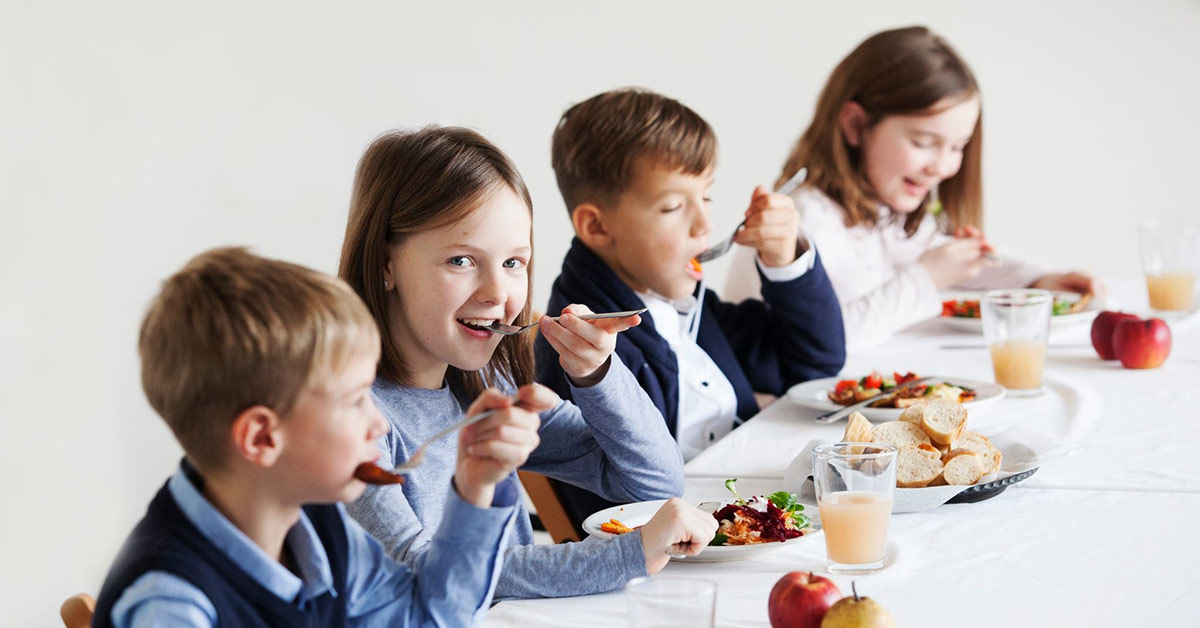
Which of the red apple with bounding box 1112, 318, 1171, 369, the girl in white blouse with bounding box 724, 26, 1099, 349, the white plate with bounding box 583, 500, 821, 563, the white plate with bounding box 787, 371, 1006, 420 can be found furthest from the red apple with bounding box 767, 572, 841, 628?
the girl in white blouse with bounding box 724, 26, 1099, 349

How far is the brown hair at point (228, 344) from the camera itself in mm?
748

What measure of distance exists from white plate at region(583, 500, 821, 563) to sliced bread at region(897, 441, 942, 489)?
4.2 inches

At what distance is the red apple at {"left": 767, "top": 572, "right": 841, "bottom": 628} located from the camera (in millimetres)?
867

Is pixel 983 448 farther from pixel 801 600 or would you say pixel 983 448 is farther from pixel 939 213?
pixel 939 213

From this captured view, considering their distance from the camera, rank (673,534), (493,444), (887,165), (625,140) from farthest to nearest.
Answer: (887,165), (625,140), (673,534), (493,444)

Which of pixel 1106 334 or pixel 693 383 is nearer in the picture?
pixel 693 383

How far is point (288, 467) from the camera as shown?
0.78 meters

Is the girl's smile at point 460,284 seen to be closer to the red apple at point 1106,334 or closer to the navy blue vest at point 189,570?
the navy blue vest at point 189,570

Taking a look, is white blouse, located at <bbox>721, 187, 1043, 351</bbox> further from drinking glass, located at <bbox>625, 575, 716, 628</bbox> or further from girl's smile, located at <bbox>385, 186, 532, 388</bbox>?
drinking glass, located at <bbox>625, 575, 716, 628</bbox>

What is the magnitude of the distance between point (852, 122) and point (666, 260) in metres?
1.00

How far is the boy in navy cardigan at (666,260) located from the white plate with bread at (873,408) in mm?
149

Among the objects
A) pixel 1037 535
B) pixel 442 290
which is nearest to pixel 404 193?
pixel 442 290

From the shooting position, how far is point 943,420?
1363 millimetres

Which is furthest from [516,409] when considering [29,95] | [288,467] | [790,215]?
[29,95]
